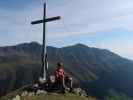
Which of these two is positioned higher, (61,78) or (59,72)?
(59,72)

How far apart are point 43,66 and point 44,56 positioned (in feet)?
3.61

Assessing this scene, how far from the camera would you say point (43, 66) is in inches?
1478

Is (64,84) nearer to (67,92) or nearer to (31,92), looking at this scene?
(67,92)

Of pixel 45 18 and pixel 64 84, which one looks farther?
pixel 45 18

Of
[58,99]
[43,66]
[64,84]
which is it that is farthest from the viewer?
[43,66]

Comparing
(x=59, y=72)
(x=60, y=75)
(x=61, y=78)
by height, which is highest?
(x=59, y=72)

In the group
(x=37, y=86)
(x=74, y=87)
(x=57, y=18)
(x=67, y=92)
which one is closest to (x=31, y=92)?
(x=37, y=86)

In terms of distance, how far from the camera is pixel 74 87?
38.4 m

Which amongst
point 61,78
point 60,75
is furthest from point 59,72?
point 61,78

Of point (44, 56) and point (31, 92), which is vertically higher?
point (44, 56)

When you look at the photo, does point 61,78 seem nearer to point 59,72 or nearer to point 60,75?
point 60,75

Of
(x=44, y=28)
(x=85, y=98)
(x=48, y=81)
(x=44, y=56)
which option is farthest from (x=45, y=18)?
(x=85, y=98)

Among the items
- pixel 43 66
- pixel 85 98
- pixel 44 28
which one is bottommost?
pixel 85 98

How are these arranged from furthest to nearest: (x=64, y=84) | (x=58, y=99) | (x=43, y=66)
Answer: (x=43, y=66), (x=64, y=84), (x=58, y=99)
